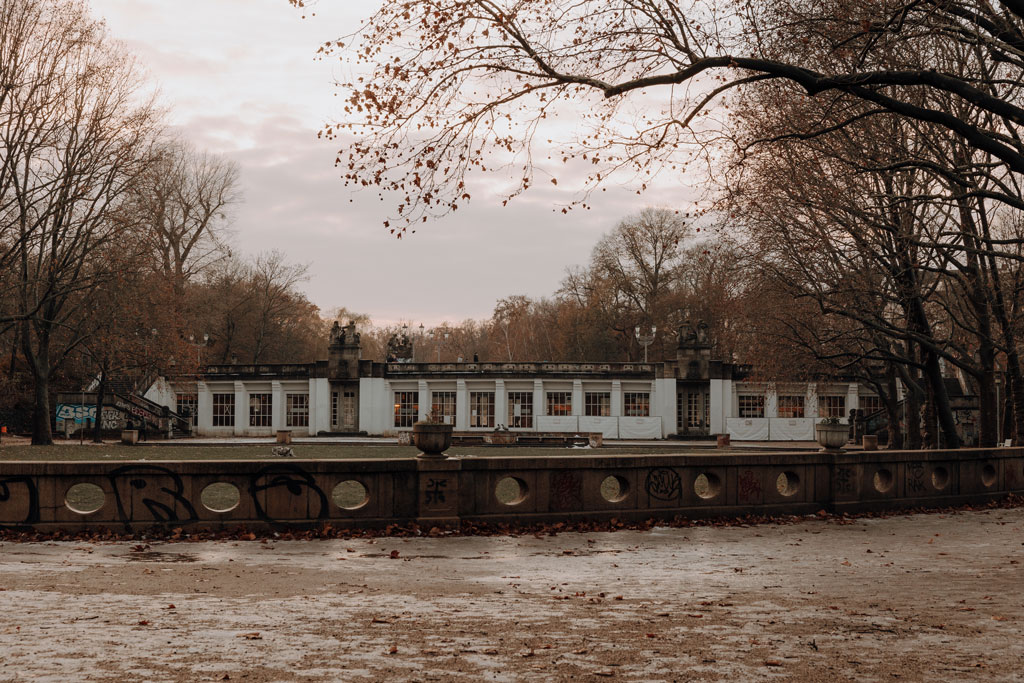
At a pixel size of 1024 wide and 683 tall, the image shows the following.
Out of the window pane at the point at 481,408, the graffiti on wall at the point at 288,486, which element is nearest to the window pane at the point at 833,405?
the window pane at the point at 481,408

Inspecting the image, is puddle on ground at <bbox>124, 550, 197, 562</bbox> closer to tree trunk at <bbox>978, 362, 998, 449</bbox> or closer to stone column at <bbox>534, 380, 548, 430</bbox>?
tree trunk at <bbox>978, 362, 998, 449</bbox>

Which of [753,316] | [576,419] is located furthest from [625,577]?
[576,419]

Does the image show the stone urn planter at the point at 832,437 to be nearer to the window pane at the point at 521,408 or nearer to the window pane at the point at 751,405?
the window pane at the point at 521,408

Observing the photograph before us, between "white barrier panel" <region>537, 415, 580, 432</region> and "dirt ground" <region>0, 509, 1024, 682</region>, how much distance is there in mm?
45770

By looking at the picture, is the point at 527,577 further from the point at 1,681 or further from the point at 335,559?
the point at 1,681

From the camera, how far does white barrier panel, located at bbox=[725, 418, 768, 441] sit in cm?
5844

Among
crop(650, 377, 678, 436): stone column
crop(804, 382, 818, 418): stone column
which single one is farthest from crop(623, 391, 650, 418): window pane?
crop(804, 382, 818, 418): stone column

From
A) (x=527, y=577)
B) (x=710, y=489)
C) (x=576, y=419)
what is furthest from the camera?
(x=576, y=419)

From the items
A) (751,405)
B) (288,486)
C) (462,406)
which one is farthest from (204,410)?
(288,486)

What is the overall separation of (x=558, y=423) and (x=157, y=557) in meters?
49.2

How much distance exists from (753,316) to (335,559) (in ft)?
110

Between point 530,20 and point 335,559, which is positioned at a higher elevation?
point 530,20

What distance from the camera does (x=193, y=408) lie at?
64.2 meters

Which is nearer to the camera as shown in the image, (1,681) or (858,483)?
(1,681)
